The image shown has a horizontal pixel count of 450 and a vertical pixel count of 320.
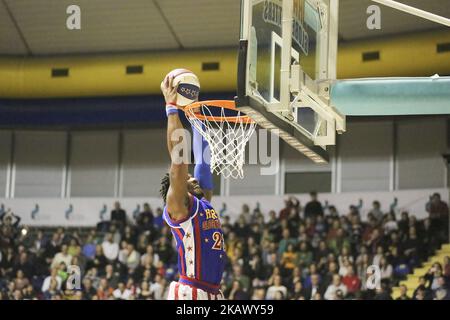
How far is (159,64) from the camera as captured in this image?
17.7 metres

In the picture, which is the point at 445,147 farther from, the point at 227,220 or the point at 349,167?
the point at 227,220

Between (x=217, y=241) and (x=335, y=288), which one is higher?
(x=217, y=241)

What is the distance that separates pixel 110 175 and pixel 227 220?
147 inches

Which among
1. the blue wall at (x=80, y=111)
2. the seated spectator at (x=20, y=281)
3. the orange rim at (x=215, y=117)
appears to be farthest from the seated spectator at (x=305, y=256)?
the orange rim at (x=215, y=117)

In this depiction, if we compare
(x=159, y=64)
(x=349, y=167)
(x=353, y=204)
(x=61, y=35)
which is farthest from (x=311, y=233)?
(x=61, y=35)

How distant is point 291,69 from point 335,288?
8397mm

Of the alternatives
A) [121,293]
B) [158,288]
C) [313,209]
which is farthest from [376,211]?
[121,293]

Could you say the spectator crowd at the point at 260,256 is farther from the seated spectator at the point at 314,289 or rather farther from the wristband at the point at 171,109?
the wristband at the point at 171,109

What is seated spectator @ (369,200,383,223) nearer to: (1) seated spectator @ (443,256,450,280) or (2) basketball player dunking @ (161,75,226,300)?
(1) seated spectator @ (443,256,450,280)

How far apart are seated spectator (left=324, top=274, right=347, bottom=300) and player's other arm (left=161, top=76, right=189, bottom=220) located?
8.89 metres

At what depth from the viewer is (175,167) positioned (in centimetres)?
577

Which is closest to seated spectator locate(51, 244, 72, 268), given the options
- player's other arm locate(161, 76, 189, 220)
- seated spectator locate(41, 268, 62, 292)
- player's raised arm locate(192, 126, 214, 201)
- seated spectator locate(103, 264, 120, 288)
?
seated spectator locate(41, 268, 62, 292)

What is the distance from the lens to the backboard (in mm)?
6547

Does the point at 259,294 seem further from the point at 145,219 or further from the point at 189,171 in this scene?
the point at 145,219
